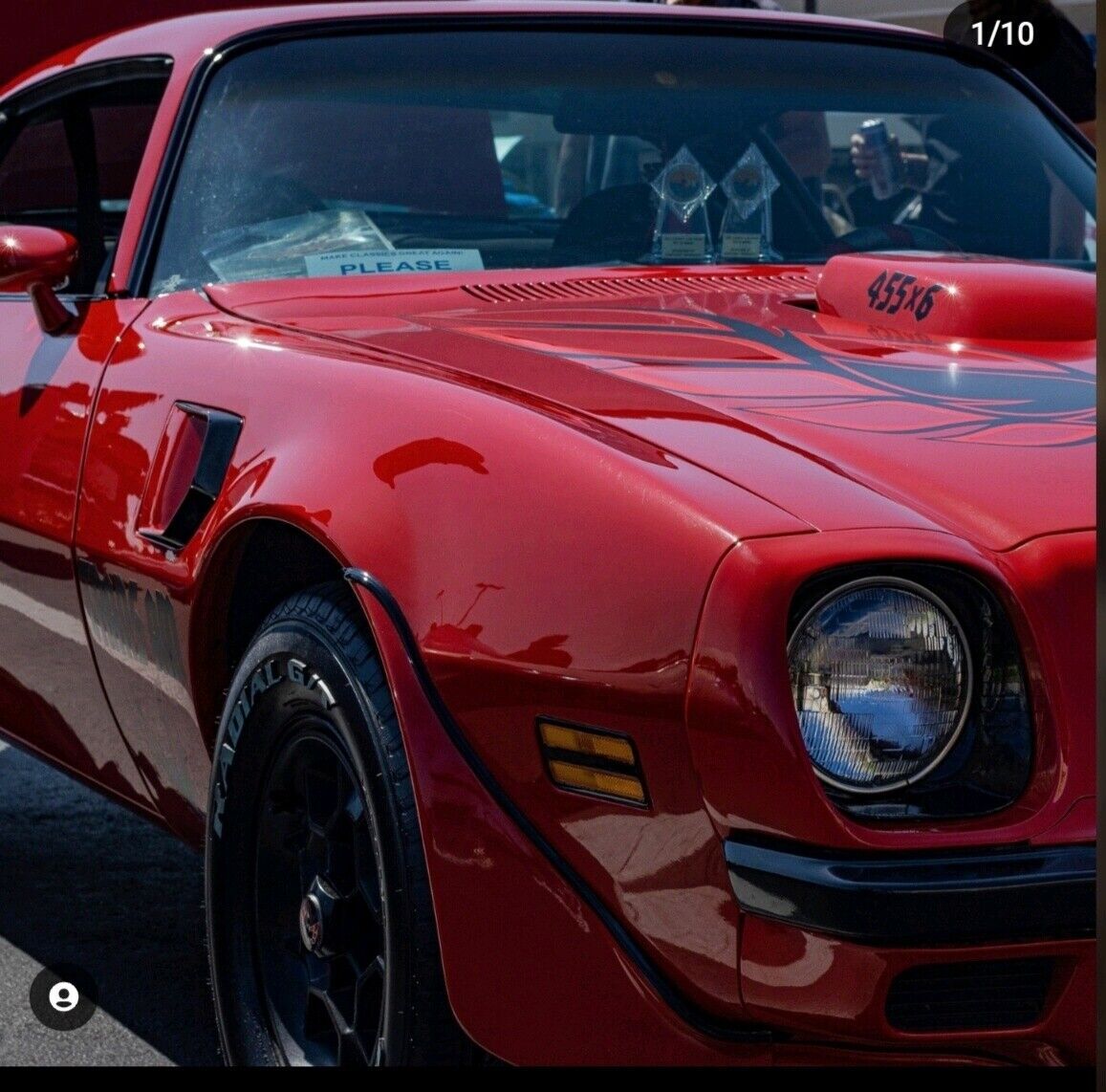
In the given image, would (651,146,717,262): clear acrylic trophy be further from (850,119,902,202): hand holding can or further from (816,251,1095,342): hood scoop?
(816,251,1095,342): hood scoop

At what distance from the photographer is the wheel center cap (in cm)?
221

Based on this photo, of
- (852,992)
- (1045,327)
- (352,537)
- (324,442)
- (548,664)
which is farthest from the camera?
(1045,327)

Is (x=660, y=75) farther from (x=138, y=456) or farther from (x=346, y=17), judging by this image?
(x=138, y=456)

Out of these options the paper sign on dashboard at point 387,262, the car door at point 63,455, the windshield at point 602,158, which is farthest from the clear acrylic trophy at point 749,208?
the car door at point 63,455

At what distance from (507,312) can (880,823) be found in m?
1.19

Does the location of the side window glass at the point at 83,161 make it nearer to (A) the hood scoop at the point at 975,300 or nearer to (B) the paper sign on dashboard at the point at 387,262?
(B) the paper sign on dashboard at the point at 387,262

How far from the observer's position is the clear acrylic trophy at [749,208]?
328cm

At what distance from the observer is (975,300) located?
2.55 meters

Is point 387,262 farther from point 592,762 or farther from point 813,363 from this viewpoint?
point 592,762

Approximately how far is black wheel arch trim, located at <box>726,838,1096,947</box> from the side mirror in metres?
1.84

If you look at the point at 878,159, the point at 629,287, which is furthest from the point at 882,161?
the point at 629,287

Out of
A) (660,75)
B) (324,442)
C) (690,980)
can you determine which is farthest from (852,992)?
(660,75)

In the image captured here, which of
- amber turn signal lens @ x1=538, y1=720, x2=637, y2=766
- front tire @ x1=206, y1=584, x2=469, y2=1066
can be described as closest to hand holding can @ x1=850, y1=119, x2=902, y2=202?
front tire @ x1=206, y1=584, x2=469, y2=1066

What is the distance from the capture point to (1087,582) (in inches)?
69.7
